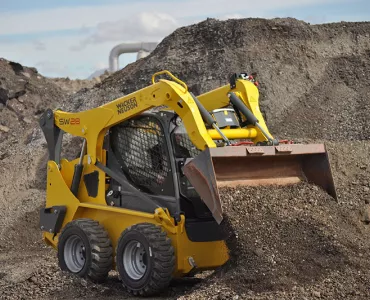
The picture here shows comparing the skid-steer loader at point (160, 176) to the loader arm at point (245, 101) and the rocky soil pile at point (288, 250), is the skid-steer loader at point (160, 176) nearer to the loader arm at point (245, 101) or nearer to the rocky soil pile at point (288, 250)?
the loader arm at point (245, 101)

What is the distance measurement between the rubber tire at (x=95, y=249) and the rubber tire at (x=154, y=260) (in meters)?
0.60

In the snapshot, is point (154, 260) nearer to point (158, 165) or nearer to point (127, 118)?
point (158, 165)

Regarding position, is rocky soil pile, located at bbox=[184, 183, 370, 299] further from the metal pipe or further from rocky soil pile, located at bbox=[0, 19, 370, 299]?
the metal pipe

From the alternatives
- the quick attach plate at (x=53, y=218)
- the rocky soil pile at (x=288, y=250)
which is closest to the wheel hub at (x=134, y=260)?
the rocky soil pile at (x=288, y=250)

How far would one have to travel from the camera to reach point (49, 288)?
8.15m

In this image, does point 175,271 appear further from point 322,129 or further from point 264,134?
point 322,129

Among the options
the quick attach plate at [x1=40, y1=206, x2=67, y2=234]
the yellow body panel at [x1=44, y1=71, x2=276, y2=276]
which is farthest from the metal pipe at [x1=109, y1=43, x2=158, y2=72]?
the quick attach plate at [x1=40, y1=206, x2=67, y2=234]

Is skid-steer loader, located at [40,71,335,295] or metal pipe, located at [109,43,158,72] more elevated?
metal pipe, located at [109,43,158,72]

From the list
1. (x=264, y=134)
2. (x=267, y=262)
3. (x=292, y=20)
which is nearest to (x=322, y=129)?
(x=292, y=20)

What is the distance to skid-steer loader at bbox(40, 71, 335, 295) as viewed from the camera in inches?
303

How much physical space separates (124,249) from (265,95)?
9.73m

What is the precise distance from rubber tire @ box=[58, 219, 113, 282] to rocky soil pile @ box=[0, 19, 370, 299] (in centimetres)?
18

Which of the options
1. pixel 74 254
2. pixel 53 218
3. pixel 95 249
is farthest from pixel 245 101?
pixel 53 218

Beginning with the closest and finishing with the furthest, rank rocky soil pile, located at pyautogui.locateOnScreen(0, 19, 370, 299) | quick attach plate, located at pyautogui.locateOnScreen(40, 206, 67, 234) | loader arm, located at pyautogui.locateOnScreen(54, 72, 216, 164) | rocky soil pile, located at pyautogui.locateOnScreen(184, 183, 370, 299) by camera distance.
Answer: rocky soil pile, located at pyautogui.locateOnScreen(184, 183, 370, 299) < rocky soil pile, located at pyautogui.locateOnScreen(0, 19, 370, 299) < loader arm, located at pyautogui.locateOnScreen(54, 72, 216, 164) < quick attach plate, located at pyautogui.locateOnScreen(40, 206, 67, 234)
